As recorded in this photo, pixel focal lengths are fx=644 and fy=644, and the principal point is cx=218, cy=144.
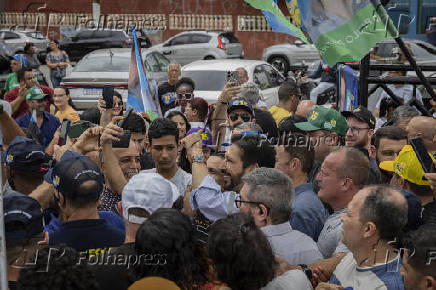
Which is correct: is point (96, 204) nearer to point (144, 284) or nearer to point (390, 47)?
point (144, 284)

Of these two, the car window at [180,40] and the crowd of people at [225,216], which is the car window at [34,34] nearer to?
the car window at [180,40]

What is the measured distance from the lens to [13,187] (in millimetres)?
4809

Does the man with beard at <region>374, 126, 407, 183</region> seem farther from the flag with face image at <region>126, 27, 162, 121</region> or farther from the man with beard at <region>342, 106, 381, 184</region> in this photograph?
the flag with face image at <region>126, 27, 162, 121</region>

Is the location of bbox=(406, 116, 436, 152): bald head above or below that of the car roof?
above

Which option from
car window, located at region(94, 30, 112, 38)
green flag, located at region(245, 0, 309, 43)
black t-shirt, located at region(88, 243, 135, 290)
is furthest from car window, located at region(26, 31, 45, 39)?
black t-shirt, located at region(88, 243, 135, 290)

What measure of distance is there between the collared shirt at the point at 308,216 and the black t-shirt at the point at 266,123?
9.02 feet

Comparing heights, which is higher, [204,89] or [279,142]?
[279,142]

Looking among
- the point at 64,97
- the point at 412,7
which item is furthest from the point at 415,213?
the point at 412,7

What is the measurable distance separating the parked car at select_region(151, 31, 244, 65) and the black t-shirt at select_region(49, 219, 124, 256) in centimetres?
2124

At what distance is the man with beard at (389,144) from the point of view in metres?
5.68

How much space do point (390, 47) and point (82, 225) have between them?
17.2m

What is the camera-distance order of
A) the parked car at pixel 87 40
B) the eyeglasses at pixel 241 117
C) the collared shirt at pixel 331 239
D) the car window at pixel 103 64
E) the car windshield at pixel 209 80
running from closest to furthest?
the collared shirt at pixel 331 239 < the eyeglasses at pixel 241 117 < the car windshield at pixel 209 80 < the car window at pixel 103 64 < the parked car at pixel 87 40

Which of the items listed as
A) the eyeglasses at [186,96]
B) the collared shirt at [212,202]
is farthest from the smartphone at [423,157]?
the eyeglasses at [186,96]

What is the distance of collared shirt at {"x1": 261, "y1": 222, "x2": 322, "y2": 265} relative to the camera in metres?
3.66
